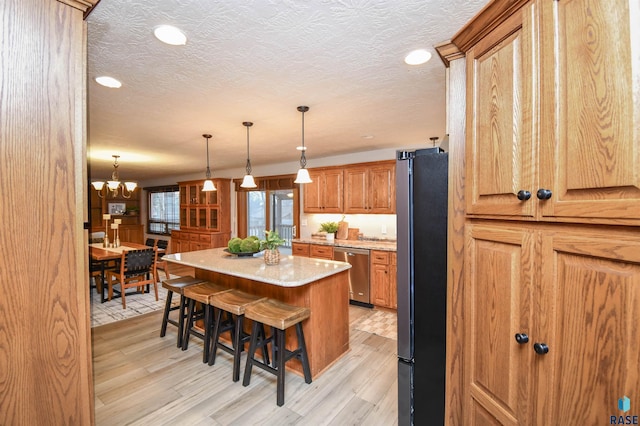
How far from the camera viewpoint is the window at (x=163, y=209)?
8.44 metres

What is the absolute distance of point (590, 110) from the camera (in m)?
0.73

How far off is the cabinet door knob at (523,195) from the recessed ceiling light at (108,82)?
2654mm

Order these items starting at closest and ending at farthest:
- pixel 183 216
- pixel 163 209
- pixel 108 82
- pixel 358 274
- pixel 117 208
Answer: pixel 108 82, pixel 358 274, pixel 183 216, pixel 163 209, pixel 117 208

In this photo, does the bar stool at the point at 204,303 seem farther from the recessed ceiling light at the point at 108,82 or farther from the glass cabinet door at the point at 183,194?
the glass cabinet door at the point at 183,194

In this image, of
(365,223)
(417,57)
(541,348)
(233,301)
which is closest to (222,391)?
(233,301)

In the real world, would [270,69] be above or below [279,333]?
above

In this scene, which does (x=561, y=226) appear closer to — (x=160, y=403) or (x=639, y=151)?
(x=639, y=151)

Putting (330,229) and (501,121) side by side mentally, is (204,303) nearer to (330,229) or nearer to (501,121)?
(330,229)

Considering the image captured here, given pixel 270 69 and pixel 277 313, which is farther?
pixel 277 313

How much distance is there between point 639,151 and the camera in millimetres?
655

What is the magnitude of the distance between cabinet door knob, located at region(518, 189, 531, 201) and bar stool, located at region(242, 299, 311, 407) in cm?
174

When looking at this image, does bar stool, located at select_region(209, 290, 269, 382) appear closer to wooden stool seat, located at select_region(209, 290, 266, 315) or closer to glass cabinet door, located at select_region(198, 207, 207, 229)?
wooden stool seat, located at select_region(209, 290, 266, 315)

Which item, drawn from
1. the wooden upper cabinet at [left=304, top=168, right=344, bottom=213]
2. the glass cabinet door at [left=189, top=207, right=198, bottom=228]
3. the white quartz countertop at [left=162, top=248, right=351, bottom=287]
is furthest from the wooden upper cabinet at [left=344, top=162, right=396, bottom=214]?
the glass cabinet door at [left=189, top=207, right=198, bottom=228]

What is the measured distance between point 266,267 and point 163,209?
762 cm
